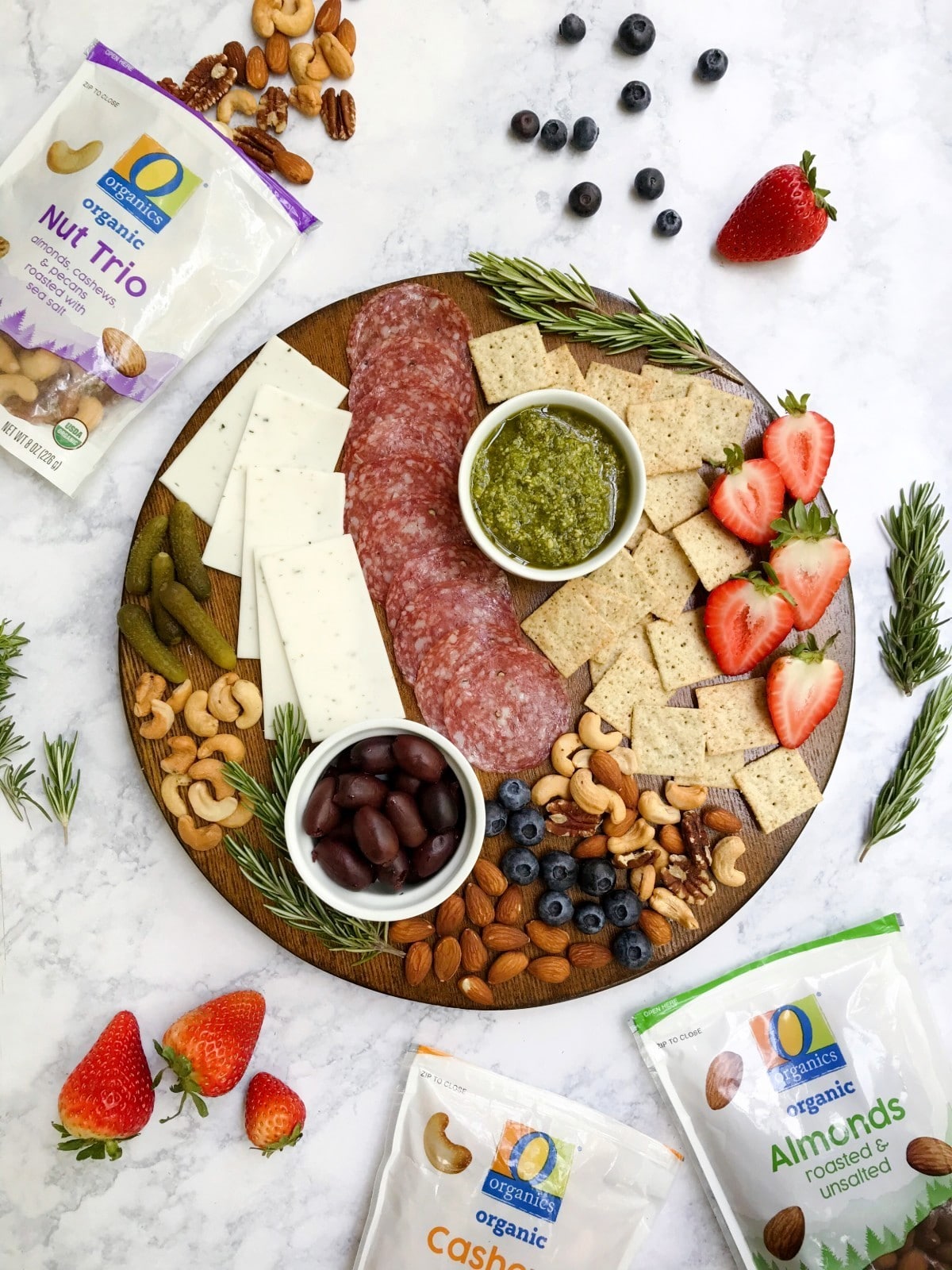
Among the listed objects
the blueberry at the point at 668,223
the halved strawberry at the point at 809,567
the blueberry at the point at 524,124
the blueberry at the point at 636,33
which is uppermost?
the blueberry at the point at 636,33

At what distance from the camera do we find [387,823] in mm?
1545

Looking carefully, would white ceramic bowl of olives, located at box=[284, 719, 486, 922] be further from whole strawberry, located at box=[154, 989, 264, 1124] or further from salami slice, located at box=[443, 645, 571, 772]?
whole strawberry, located at box=[154, 989, 264, 1124]

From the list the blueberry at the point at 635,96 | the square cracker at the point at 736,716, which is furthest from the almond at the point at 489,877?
the blueberry at the point at 635,96

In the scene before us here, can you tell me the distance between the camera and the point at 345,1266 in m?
1.90

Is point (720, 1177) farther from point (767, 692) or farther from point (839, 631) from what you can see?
point (839, 631)

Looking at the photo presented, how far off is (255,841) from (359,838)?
32 centimetres

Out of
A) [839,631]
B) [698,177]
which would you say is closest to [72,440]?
[698,177]

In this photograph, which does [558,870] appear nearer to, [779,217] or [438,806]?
[438,806]

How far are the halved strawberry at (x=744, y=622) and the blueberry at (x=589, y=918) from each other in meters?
0.52

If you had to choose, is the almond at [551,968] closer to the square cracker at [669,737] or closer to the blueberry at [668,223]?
the square cracker at [669,737]

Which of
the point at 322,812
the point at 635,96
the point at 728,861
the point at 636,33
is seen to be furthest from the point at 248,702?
the point at 636,33

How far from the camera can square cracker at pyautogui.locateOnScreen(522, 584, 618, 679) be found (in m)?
1.76

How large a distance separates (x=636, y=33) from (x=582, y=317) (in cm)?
66

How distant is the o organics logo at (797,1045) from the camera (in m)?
1.86
